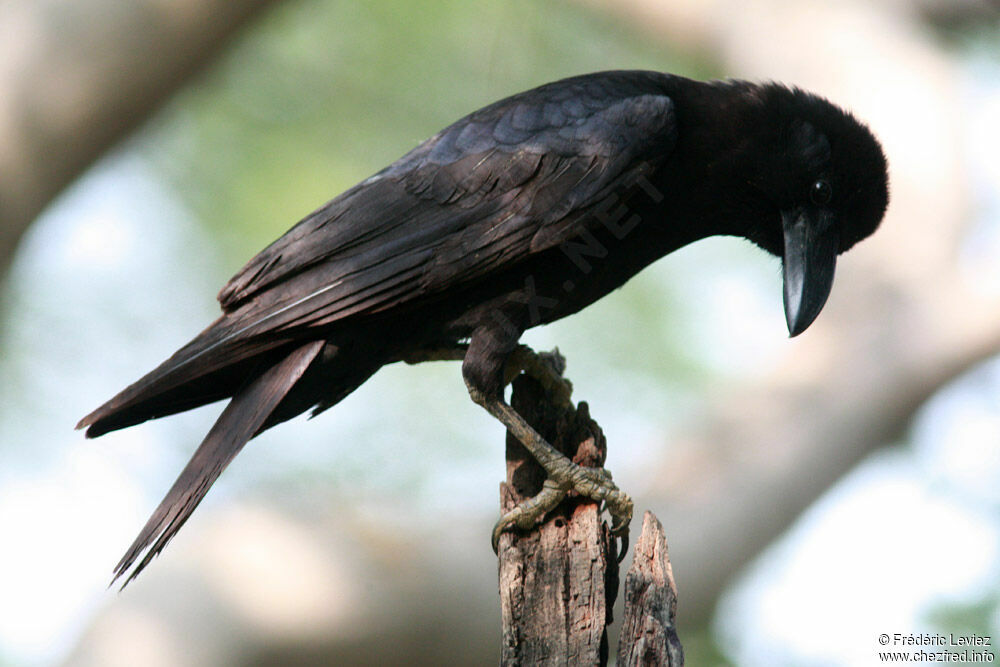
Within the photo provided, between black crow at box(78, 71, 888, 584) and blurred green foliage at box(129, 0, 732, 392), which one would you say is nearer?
black crow at box(78, 71, 888, 584)

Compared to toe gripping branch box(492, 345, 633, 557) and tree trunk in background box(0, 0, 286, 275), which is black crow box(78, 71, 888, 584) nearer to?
toe gripping branch box(492, 345, 633, 557)

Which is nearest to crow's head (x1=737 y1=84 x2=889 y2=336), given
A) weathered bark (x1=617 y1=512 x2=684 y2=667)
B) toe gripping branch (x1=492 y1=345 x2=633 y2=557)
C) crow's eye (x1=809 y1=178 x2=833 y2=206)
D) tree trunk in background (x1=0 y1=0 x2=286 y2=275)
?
crow's eye (x1=809 y1=178 x2=833 y2=206)

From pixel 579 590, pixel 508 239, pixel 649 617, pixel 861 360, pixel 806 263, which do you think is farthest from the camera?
pixel 861 360

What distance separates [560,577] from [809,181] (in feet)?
6.24

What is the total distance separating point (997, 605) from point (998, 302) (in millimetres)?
2480

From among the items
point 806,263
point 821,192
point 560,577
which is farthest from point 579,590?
point 821,192

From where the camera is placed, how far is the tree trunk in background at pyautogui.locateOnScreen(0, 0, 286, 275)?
5750 millimetres

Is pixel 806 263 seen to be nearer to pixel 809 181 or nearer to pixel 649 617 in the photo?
pixel 809 181

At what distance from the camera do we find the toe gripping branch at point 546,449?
333cm

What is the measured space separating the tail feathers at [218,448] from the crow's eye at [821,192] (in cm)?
207

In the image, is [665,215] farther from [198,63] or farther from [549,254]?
[198,63]

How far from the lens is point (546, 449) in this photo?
339 centimetres

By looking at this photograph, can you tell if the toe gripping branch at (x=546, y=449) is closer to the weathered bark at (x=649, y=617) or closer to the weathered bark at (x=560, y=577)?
the weathered bark at (x=560, y=577)

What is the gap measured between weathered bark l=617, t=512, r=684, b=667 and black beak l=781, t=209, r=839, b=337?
119cm
